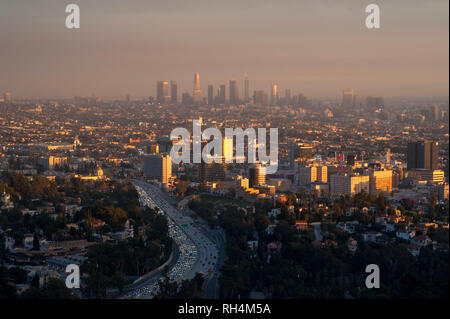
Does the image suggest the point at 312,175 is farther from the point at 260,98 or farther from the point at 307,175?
the point at 260,98

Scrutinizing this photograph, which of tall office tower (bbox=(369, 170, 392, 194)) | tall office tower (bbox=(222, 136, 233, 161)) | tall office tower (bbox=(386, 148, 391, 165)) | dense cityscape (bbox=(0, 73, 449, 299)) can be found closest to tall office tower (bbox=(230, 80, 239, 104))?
dense cityscape (bbox=(0, 73, 449, 299))

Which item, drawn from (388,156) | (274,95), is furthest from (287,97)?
(388,156)

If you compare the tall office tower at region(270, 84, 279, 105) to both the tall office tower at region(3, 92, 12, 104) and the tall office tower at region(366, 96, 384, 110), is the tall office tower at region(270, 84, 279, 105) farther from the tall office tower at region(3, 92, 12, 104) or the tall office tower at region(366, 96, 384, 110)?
the tall office tower at region(3, 92, 12, 104)

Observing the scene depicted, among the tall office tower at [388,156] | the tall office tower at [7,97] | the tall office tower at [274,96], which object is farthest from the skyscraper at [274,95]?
the tall office tower at [7,97]

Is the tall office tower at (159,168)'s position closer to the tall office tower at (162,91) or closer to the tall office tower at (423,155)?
the tall office tower at (162,91)

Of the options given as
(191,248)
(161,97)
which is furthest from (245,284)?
(161,97)

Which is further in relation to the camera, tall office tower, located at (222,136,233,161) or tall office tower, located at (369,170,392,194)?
tall office tower, located at (222,136,233,161)

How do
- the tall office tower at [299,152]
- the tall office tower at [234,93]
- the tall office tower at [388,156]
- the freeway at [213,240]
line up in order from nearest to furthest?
the freeway at [213,240] → the tall office tower at [388,156] → the tall office tower at [299,152] → the tall office tower at [234,93]
